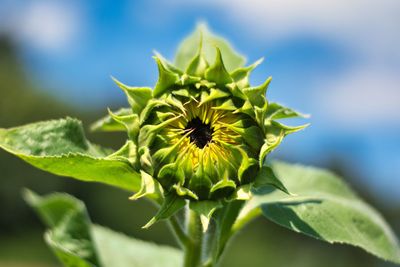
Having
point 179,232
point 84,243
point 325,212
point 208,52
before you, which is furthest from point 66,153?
point 325,212

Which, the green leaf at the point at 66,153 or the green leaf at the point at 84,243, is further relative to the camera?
the green leaf at the point at 84,243

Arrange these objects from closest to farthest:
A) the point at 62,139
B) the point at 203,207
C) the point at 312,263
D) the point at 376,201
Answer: the point at 203,207, the point at 62,139, the point at 312,263, the point at 376,201

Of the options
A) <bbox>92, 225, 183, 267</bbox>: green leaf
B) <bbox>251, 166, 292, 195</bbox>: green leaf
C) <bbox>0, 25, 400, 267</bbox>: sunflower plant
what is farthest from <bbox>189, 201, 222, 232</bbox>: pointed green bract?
<bbox>92, 225, 183, 267</bbox>: green leaf

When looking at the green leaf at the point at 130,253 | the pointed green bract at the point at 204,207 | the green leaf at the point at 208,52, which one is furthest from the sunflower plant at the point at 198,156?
the green leaf at the point at 130,253

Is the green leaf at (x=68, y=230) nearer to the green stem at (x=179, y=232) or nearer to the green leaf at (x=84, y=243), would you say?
the green leaf at (x=84, y=243)

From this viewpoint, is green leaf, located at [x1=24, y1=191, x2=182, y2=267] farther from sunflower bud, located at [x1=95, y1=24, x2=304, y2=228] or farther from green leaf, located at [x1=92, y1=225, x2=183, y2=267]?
sunflower bud, located at [x1=95, y1=24, x2=304, y2=228]

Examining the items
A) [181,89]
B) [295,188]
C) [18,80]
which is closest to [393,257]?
[295,188]

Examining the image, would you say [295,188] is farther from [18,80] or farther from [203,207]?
[18,80]
